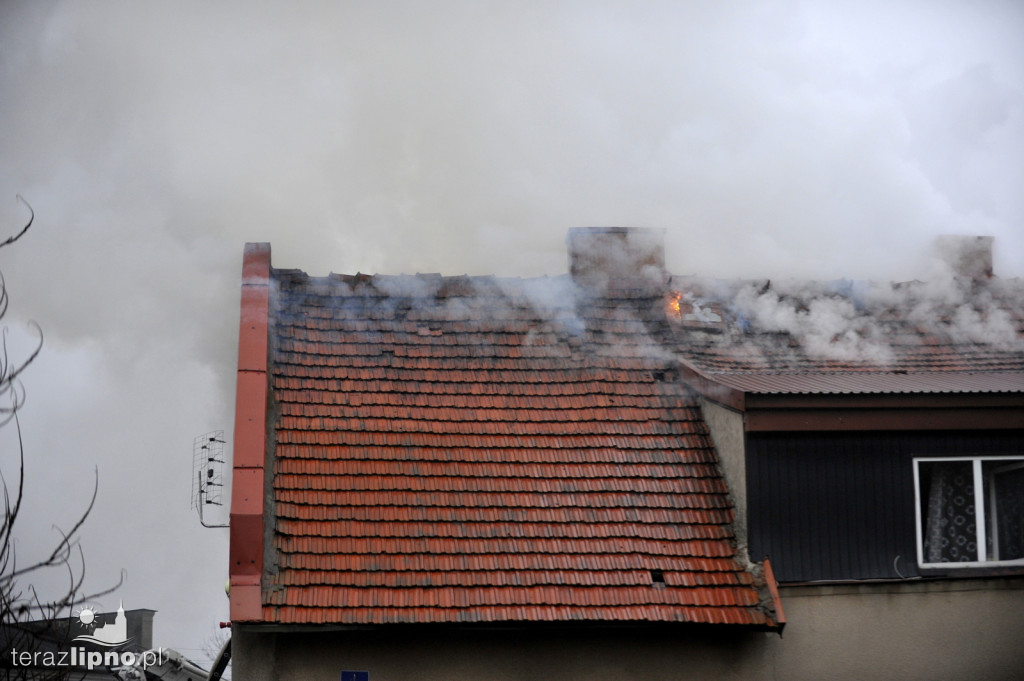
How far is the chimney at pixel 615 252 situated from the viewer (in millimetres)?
10445

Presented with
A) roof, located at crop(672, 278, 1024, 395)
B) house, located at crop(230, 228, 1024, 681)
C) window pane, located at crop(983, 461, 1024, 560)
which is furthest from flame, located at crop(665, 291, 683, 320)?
window pane, located at crop(983, 461, 1024, 560)

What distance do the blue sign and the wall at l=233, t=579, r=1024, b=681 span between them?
1.8 inches

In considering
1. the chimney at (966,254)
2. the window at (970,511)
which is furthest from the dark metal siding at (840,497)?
the chimney at (966,254)

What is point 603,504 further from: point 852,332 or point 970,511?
point 852,332

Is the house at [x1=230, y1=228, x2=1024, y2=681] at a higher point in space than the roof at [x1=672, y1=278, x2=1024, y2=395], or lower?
lower

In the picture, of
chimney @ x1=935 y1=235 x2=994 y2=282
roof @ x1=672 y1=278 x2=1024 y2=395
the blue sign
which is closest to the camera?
the blue sign

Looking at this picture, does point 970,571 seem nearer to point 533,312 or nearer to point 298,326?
→ point 533,312

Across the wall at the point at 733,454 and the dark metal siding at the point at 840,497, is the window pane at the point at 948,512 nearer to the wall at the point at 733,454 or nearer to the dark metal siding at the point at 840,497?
the dark metal siding at the point at 840,497

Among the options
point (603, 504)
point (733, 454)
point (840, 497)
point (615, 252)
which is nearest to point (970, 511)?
point (840, 497)

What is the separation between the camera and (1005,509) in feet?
26.0

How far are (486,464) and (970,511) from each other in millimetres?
4004

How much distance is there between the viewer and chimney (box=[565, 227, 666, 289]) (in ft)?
34.3

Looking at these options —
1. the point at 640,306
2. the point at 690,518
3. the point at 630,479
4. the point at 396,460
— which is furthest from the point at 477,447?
the point at 640,306

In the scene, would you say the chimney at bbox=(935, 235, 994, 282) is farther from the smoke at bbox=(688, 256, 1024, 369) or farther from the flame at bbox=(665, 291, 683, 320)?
→ the flame at bbox=(665, 291, 683, 320)
